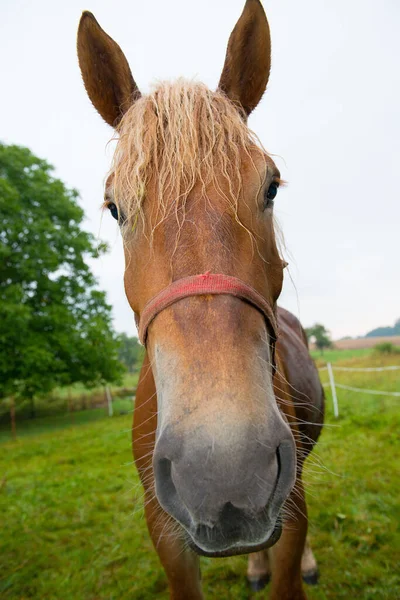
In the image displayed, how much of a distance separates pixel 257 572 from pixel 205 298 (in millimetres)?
3131

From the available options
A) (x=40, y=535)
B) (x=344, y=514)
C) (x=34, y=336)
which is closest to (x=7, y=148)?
(x=34, y=336)

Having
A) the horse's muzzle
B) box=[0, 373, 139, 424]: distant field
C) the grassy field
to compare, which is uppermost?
the horse's muzzle

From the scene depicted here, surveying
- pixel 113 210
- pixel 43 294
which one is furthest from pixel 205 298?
pixel 43 294

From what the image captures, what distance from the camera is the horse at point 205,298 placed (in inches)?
38.6

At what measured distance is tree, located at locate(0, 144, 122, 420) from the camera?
12422 mm

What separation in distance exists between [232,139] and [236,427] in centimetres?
131

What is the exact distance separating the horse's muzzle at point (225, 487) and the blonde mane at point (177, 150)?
33.6 inches

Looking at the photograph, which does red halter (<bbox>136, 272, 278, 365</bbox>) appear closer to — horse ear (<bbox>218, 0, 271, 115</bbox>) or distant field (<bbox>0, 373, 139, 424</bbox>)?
horse ear (<bbox>218, 0, 271, 115</bbox>)

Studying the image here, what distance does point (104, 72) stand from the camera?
78.5 inches

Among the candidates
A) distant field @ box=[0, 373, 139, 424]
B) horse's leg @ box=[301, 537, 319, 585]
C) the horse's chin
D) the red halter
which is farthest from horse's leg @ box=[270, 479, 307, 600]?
distant field @ box=[0, 373, 139, 424]

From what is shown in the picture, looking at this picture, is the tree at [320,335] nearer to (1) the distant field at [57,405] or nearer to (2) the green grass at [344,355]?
(2) the green grass at [344,355]

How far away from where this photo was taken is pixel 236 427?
3.10 ft

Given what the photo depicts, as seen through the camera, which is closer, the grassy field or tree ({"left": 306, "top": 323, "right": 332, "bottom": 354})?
the grassy field

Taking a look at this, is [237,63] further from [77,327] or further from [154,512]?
[77,327]
